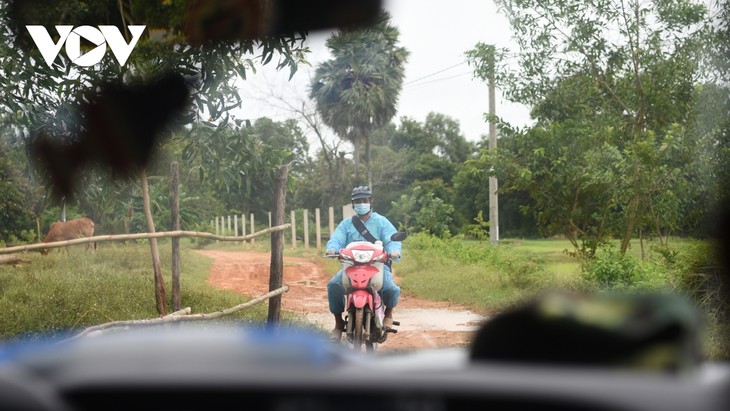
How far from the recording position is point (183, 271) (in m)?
14.8

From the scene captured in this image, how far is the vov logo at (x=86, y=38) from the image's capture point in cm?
831

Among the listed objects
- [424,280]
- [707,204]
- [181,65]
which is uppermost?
[181,65]

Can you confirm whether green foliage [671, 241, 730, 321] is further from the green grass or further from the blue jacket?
the green grass

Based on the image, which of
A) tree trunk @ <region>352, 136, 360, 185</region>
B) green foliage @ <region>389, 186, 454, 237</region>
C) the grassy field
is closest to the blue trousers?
the grassy field

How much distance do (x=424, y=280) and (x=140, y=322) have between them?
813 centimetres

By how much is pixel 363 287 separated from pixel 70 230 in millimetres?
9928

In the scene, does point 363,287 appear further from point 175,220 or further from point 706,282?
point 175,220

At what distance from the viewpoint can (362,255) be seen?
5414mm

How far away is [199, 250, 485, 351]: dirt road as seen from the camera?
705 cm

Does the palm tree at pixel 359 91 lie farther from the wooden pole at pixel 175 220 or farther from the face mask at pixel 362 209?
the face mask at pixel 362 209

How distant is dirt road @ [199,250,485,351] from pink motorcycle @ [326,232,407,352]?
0.58 feet

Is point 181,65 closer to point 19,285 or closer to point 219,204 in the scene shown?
point 19,285

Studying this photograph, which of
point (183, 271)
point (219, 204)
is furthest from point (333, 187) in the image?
point (183, 271)

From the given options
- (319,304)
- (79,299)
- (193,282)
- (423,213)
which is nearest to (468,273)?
(319,304)
